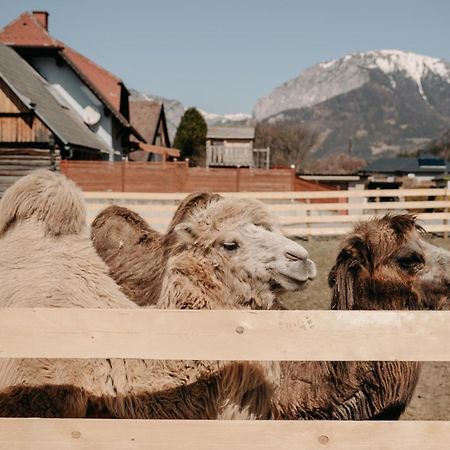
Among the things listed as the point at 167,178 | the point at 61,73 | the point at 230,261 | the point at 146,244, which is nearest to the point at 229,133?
the point at 61,73

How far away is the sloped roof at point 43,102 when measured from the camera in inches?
851

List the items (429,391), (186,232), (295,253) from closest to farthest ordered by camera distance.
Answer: (295,253) → (186,232) → (429,391)

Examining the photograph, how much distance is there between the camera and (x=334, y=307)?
3.89m

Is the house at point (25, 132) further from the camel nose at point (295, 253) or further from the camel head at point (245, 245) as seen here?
the camel nose at point (295, 253)

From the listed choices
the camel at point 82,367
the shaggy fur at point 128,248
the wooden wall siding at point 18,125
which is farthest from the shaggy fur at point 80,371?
the wooden wall siding at point 18,125

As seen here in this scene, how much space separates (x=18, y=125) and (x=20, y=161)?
1.48 m

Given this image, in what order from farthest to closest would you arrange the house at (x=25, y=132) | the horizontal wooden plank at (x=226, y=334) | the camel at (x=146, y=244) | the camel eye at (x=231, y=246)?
1. the house at (x=25, y=132)
2. the camel at (x=146, y=244)
3. the camel eye at (x=231, y=246)
4. the horizontal wooden plank at (x=226, y=334)

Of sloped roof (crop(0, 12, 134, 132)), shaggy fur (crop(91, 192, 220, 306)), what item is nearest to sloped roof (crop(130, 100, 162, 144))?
sloped roof (crop(0, 12, 134, 132))

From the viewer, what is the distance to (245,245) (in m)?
3.43

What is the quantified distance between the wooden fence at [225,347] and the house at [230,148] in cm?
5018

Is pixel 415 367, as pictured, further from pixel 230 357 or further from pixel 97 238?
pixel 97 238

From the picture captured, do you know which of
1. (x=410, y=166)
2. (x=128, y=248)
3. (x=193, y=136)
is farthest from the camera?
(x=410, y=166)

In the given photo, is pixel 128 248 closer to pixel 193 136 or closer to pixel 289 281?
pixel 289 281

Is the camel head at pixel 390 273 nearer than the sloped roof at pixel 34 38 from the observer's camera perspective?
Yes
